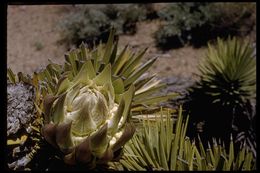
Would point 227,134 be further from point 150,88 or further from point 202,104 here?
point 150,88

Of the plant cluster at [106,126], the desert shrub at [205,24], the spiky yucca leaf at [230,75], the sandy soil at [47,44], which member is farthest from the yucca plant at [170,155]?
the desert shrub at [205,24]

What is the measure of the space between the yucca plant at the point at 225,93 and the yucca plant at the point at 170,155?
1.43 m

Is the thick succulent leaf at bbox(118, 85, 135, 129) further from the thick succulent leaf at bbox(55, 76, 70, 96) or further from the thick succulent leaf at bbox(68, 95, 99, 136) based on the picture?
the thick succulent leaf at bbox(55, 76, 70, 96)

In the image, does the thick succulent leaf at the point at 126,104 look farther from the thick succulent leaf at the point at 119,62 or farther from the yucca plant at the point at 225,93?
the yucca plant at the point at 225,93

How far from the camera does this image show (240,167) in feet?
6.90

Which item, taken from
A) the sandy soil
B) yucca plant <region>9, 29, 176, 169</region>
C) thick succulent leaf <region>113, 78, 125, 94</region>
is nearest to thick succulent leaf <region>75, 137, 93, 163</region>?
yucca plant <region>9, 29, 176, 169</region>

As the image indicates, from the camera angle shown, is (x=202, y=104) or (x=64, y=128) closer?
(x=64, y=128)

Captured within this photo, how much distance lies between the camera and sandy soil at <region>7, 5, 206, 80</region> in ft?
27.2

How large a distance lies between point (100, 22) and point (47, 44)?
116 centimetres

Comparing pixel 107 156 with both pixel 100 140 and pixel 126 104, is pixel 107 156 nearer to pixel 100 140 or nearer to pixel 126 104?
pixel 100 140

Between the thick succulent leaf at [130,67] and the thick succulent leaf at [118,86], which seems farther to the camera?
the thick succulent leaf at [130,67]

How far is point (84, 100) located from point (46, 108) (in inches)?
6.3

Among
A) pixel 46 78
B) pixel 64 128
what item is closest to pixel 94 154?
pixel 64 128

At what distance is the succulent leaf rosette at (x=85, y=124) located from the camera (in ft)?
6.04
